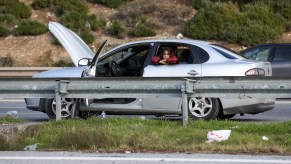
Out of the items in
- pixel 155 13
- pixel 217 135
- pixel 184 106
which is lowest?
pixel 217 135

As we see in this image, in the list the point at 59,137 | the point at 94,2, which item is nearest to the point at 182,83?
the point at 59,137

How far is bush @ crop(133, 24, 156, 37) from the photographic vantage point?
30.9 m

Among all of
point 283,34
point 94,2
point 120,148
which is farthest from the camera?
point 94,2

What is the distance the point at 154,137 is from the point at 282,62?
32.0 ft

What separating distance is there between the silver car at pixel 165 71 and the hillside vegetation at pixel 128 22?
48.7 feet

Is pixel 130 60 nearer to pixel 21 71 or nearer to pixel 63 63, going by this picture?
pixel 21 71

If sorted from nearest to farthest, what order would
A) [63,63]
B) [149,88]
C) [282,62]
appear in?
[149,88], [282,62], [63,63]

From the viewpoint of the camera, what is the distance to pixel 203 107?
12.0 metres

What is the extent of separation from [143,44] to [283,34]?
1885cm

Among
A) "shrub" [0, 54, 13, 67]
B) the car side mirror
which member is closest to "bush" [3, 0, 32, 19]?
"shrub" [0, 54, 13, 67]

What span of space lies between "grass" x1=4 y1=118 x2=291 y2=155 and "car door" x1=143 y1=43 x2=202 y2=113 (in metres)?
1.19

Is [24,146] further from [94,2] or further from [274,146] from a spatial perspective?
[94,2]

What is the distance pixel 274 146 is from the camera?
927 centimetres

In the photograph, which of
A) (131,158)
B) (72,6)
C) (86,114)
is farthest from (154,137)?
(72,6)
